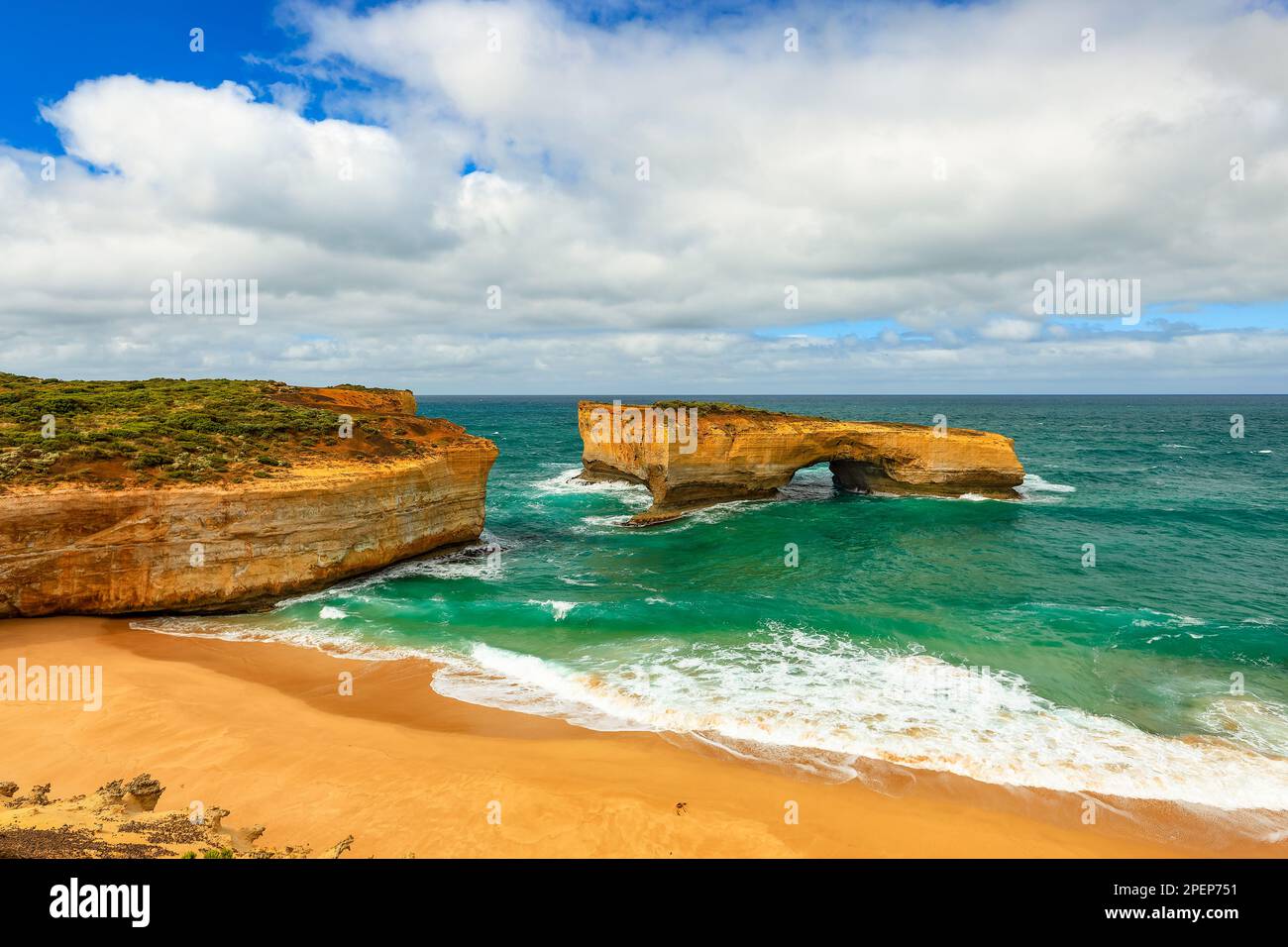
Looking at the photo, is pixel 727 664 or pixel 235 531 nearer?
pixel 727 664

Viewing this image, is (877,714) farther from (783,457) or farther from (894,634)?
(783,457)

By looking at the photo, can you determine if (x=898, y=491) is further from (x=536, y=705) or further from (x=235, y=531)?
(x=235, y=531)

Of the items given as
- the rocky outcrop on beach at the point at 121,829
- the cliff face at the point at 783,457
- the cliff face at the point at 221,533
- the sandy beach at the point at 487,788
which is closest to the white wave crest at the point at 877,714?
the sandy beach at the point at 487,788

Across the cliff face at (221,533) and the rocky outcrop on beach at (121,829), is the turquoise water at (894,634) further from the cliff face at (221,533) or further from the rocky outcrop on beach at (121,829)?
the rocky outcrop on beach at (121,829)

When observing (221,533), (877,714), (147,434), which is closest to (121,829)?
(221,533)
